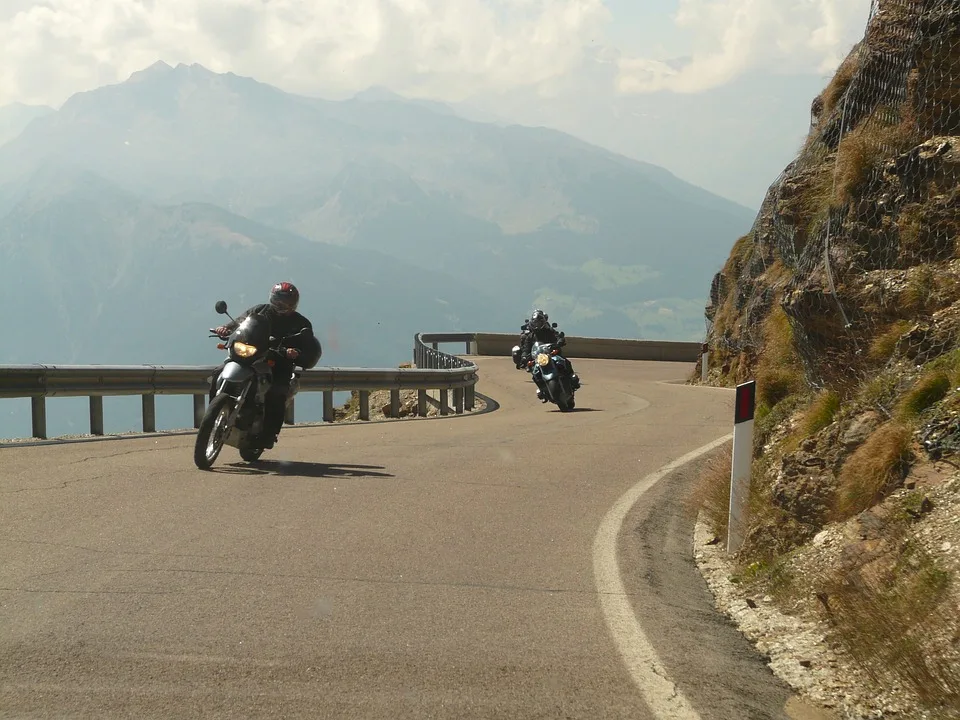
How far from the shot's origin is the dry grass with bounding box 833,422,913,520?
681cm

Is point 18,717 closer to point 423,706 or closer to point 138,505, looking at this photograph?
point 423,706

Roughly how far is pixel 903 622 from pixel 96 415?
1308cm

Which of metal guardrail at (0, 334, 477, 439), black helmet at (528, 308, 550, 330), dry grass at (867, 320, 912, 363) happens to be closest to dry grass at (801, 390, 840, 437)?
dry grass at (867, 320, 912, 363)

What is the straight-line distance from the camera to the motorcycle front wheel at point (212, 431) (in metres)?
11.3

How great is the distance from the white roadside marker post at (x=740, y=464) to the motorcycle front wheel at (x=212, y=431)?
526 centimetres

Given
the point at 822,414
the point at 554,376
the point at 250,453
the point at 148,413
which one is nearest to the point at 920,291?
the point at 822,414

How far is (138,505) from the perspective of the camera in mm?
9188

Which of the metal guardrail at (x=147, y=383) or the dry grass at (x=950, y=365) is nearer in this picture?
the dry grass at (x=950, y=365)

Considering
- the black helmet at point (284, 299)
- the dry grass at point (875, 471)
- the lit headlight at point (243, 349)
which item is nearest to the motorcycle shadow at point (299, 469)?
the lit headlight at point (243, 349)

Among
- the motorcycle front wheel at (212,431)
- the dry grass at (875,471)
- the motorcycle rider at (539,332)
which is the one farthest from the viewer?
the motorcycle rider at (539,332)

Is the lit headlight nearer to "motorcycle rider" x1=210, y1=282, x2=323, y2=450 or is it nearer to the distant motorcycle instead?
"motorcycle rider" x1=210, y1=282, x2=323, y2=450

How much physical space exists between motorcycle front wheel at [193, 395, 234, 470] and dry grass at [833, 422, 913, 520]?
6.23 meters

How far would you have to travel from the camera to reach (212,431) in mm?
11398

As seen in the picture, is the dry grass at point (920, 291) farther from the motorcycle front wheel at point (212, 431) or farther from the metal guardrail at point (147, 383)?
the metal guardrail at point (147, 383)
